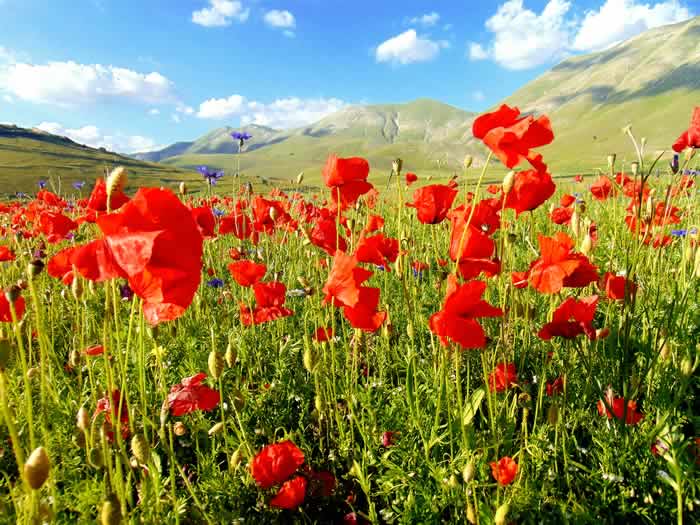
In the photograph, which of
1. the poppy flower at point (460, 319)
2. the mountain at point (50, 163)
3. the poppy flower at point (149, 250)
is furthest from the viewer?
the mountain at point (50, 163)

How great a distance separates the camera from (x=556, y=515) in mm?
1331

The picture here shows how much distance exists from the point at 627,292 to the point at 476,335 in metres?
0.63

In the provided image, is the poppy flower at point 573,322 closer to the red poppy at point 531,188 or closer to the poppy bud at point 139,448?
the red poppy at point 531,188

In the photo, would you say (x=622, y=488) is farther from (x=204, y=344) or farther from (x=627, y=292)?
(x=204, y=344)

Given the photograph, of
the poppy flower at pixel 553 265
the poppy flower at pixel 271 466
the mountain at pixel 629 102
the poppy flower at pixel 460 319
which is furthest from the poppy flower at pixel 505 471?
the mountain at pixel 629 102

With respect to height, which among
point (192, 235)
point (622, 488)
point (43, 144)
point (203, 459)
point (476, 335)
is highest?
point (43, 144)

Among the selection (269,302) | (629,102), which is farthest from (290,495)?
(629,102)

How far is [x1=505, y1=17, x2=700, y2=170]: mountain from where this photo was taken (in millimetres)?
102312

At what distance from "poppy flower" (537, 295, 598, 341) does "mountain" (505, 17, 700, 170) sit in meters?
87.0

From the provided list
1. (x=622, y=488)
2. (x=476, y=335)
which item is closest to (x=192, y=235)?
(x=476, y=335)

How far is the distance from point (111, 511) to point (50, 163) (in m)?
104

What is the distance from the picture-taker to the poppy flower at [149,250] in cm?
82

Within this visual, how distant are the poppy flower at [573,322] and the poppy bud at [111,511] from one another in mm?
1313

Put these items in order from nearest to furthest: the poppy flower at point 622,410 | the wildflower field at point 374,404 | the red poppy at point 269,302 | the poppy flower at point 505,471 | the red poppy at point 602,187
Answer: the wildflower field at point 374,404 → the poppy flower at point 505,471 → the poppy flower at point 622,410 → the red poppy at point 269,302 → the red poppy at point 602,187
